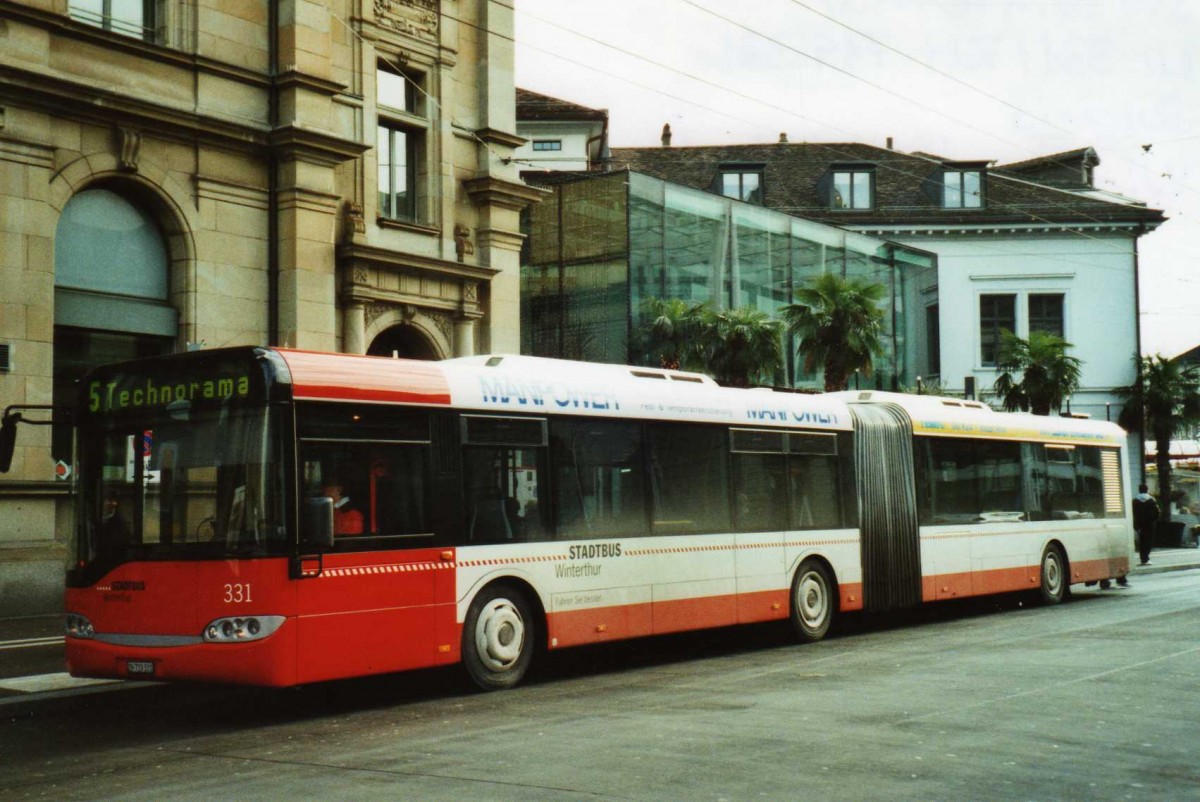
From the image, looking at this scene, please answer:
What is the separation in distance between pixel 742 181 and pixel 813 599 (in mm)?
42973

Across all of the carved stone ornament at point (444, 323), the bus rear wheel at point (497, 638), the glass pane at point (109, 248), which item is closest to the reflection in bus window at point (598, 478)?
the bus rear wheel at point (497, 638)

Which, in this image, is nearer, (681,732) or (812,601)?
(681,732)

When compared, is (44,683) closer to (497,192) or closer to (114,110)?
(114,110)

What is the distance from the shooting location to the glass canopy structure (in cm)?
3594

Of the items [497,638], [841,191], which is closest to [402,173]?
[497,638]

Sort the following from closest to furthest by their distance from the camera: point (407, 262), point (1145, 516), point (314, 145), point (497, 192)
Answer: point (314, 145), point (407, 262), point (497, 192), point (1145, 516)

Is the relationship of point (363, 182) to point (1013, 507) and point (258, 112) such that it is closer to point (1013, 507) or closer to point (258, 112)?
point (258, 112)

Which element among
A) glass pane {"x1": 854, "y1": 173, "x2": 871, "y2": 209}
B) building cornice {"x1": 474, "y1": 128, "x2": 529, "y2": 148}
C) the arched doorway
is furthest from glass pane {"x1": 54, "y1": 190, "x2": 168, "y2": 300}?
glass pane {"x1": 854, "y1": 173, "x2": 871, "y2": 209}

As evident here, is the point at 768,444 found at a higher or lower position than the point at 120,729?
higher

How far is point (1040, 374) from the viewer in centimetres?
4091

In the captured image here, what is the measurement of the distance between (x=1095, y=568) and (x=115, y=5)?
17.2 m

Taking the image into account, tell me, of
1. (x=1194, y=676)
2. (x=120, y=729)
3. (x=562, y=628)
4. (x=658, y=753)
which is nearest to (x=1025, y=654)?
(x=1194, y=676)

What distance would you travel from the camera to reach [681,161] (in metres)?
59.6

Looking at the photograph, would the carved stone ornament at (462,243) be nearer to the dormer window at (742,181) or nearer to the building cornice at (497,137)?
the building cornice at (497,137)
